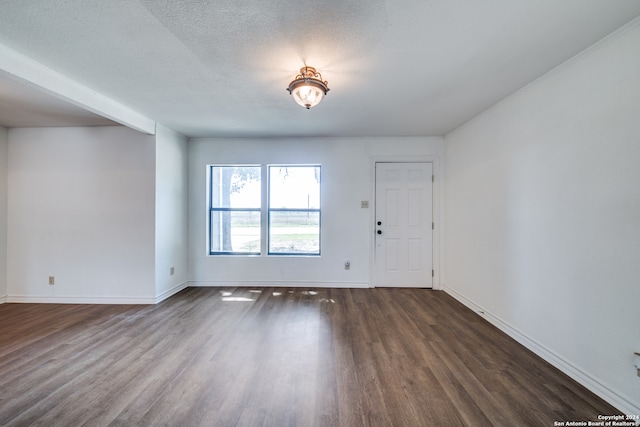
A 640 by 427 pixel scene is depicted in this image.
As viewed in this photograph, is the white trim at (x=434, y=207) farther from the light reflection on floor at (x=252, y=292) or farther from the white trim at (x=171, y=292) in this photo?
the white trim at (x=171, y=292)

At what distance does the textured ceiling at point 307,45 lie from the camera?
1.40 metres

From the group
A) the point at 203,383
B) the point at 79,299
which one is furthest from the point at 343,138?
the point at 79,299

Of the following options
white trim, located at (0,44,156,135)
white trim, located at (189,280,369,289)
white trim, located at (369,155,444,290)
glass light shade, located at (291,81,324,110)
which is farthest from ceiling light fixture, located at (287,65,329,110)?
white trim, located at (189,280,369,289)

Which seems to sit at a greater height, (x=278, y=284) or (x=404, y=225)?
(x=404, y=225)

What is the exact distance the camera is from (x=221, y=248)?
416 cm

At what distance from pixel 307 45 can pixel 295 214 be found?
8.92ft

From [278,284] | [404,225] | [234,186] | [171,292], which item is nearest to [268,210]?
[234,186]

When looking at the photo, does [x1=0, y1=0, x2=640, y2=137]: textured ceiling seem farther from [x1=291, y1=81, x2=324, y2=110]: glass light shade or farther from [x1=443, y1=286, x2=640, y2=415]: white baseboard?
[x1=443, y1=286, x2=640, y2=415]: white baseboard

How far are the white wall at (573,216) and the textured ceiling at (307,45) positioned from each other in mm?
240

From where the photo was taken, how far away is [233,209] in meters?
4.14

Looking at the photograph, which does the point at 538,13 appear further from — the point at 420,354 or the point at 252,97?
the point at 420,354

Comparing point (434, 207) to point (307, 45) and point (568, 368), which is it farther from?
point (307, 45)

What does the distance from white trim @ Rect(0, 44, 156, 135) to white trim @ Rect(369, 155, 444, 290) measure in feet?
11.0

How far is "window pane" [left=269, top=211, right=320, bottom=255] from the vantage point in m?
4.13
